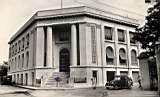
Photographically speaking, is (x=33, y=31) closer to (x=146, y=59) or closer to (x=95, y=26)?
(x=95, y=26)

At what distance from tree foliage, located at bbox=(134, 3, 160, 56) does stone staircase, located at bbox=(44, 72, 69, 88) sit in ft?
44.4

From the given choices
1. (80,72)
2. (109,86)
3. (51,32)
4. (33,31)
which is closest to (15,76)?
(33,31)

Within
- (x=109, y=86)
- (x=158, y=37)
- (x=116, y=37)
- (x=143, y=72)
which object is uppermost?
(x=116, y=37)

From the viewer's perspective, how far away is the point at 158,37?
18297 millimetres

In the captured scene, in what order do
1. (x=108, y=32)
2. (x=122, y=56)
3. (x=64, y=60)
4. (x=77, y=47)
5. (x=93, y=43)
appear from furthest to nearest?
(x=122, y=56)
(x=108, y=32)
(x=64, y=60)
(x=77, y=47)
(x=93, y=43)

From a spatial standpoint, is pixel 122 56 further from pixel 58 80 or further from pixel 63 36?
pixel 58 80

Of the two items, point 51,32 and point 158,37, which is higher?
point 51,32

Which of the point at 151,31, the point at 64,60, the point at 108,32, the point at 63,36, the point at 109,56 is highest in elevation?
the point at 108,32

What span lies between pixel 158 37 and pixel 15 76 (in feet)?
132

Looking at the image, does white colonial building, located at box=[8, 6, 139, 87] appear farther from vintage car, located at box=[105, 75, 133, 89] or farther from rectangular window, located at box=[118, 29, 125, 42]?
vintage car, located at box=[105, 75, 133, 89]

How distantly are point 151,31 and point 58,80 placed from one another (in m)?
17.0

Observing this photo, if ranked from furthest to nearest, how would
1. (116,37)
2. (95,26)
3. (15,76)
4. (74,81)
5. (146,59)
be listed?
(15,76), (116,37), (95,26), (74,81), (146,59)

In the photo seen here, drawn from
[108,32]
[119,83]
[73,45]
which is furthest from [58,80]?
[108,32]

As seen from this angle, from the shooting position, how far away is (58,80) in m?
31.9
